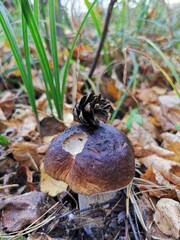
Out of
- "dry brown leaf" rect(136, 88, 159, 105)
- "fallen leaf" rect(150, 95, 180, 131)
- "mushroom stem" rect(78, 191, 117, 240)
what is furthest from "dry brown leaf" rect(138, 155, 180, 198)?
"dry brown leaf" rect(136, 88, 159, 105)

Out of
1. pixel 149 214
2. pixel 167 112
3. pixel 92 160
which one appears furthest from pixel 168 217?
pixel 167 112

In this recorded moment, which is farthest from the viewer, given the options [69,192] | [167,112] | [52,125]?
[167,112]

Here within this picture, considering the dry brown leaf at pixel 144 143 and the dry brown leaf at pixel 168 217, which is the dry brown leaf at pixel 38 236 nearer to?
the dry brown leaf at pixel 168 217

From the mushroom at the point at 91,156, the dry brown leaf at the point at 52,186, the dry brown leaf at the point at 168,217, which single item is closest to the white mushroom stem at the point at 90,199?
the mushroom at the point at 91,156

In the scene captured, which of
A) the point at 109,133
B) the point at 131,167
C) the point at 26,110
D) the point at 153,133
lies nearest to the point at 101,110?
the point at 109,133

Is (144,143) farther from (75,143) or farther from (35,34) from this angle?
(35,34)
